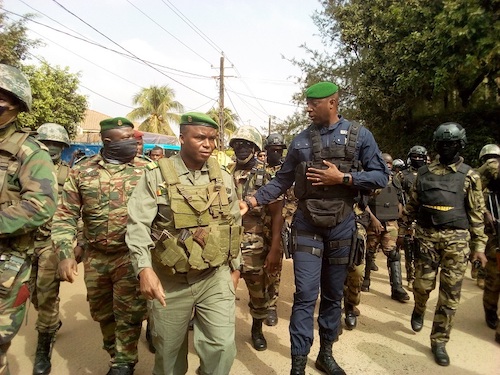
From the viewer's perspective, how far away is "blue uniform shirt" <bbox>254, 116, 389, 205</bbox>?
3.07 metres

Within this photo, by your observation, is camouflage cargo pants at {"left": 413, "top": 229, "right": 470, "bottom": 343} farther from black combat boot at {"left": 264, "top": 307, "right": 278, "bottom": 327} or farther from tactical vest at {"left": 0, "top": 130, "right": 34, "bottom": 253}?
tactical vest at {"left": 0, "top": 130, "right": 34, "bottom": 253}

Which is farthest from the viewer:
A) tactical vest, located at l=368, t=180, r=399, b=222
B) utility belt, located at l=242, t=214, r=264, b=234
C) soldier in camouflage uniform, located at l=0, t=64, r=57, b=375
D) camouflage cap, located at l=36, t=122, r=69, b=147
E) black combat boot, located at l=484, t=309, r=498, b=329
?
tactical vest, located at l=368, t=180, r=399, b=222

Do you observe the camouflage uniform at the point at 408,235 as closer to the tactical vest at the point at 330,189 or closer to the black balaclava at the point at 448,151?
the black balaclava at the point at 448,151

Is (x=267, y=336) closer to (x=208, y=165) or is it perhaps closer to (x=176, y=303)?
(x=176, y=303)

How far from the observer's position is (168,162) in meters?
2.53

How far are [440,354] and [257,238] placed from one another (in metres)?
2.01

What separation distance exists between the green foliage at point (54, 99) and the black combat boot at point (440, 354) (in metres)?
15.2

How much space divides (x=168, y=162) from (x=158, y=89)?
30.6 metres

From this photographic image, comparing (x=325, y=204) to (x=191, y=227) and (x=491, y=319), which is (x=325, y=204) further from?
(x=491, y=319)

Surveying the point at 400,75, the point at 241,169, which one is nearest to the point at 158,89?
the point at 400,75

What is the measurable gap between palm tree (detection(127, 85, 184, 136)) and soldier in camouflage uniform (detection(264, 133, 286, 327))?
2664 centimetres

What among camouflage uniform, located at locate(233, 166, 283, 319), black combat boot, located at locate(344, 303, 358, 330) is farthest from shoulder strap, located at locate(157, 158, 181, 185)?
black combat boot, located at locate(344, 303, 358, 330)

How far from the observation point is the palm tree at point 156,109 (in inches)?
1203

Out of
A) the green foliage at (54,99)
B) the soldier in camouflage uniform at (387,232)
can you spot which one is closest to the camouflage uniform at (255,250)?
the soldier in camouflage uniform at (387,232)
